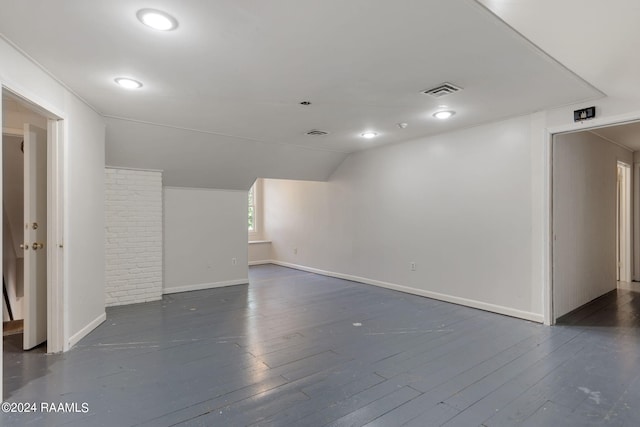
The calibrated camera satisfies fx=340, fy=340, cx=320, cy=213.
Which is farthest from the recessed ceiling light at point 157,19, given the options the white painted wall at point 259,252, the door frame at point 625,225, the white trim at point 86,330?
the door frame at point 625,225

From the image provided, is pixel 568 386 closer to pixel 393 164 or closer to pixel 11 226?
pixel 393 164

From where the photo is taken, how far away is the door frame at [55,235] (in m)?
2.89

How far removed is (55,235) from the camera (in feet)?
9.56

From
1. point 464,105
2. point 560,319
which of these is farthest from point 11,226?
point 560,319

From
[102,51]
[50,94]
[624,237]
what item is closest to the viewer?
[102,51]

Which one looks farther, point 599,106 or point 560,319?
point 560,319

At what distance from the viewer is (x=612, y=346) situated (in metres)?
3.05

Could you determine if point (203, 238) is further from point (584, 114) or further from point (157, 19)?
point (584, 114)

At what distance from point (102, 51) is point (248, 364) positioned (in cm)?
252

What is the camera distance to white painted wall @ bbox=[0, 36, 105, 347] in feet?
→ 8.68

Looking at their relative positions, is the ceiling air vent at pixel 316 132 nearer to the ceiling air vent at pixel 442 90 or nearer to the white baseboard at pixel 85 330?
the ceiling air vent at pixel 442 90

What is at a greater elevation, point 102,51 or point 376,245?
point 102,51

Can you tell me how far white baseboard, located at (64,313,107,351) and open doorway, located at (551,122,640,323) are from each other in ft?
15.8

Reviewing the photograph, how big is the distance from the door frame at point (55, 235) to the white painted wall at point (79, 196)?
0.04m
